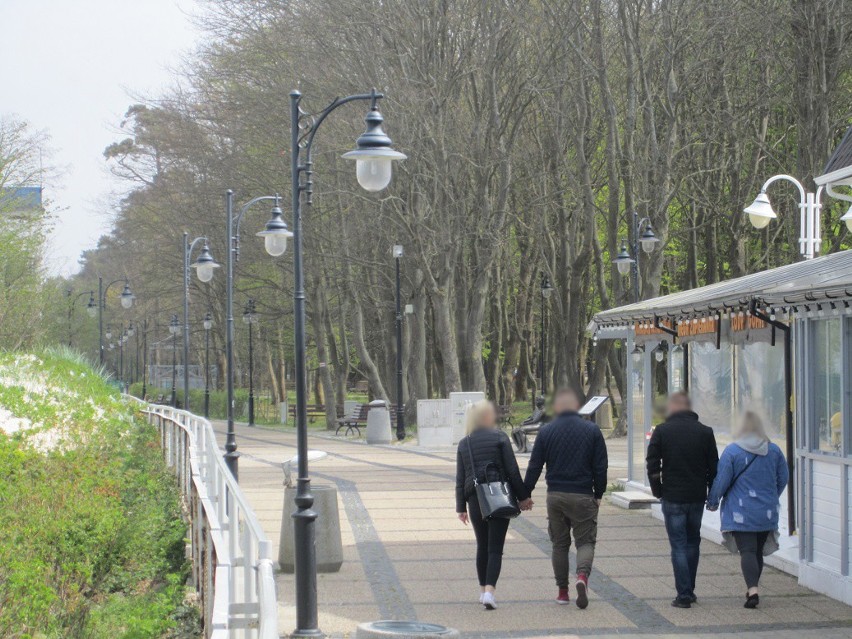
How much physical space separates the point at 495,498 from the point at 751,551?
228 centimetres

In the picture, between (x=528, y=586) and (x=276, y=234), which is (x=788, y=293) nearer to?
(x=528, y=586)

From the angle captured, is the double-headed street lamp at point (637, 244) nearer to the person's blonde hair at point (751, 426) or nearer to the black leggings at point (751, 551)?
the person's blonde hair at point (751, 426)

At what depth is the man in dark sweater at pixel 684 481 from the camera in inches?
424

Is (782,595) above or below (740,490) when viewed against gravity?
below

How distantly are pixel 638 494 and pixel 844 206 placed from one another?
57.9ft

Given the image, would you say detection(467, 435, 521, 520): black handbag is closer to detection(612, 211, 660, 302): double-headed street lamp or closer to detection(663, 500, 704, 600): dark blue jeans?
detection(663, 500, 704, 600): dark blue jeans

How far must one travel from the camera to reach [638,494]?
18.4 m

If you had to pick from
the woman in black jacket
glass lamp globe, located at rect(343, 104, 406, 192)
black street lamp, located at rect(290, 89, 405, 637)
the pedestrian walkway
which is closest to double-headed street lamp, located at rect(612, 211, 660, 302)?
the pedestrian walkway

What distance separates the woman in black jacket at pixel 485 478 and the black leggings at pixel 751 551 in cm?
185

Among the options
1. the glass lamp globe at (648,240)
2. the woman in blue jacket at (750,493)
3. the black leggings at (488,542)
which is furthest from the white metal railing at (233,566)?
the glass lamp globe at (648,240)

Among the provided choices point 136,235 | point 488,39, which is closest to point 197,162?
point 136,235

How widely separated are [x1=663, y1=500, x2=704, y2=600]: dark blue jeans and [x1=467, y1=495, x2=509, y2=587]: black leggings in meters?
1.47

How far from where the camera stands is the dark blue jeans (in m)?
10.8

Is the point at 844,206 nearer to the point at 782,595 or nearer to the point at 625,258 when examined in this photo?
the point at 625,258
